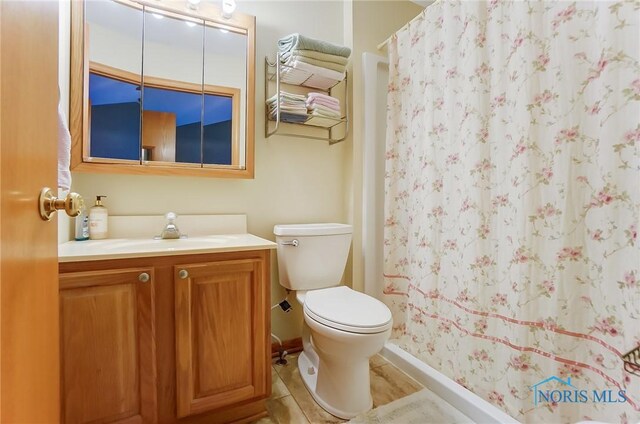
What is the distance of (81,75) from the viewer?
51.3 inches

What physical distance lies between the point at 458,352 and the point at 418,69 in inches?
58.2

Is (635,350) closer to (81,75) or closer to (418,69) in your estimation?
(418,69)

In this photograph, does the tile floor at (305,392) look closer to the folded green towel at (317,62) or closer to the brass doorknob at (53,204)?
the brass doorknob at (53,204)

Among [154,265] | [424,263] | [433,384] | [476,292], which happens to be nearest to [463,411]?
[433,384]

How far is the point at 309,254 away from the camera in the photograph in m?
1.59

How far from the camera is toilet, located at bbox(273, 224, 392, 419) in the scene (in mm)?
1213

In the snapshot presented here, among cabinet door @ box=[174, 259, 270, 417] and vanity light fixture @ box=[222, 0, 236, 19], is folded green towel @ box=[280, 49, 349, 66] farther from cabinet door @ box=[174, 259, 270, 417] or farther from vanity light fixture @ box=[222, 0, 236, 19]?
cabinet door @ box=[174, 259, 270, 417]

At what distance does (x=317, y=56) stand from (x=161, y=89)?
0.84 metres

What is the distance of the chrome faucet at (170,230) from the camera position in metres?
1.41

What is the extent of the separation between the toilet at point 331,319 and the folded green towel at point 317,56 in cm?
95

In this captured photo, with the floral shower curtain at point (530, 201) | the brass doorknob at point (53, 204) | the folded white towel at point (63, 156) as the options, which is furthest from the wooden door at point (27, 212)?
the floral shower curtain at point (530, 201)

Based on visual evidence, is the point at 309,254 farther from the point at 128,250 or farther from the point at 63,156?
the point at 63,156

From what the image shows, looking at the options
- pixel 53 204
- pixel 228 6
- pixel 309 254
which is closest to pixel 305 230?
pixel 309 254

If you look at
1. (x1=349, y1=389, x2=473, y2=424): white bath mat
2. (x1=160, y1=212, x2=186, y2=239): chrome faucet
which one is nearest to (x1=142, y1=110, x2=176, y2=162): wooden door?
(x1=160, y1=212, x2=186, y2=239): chrome faucet
